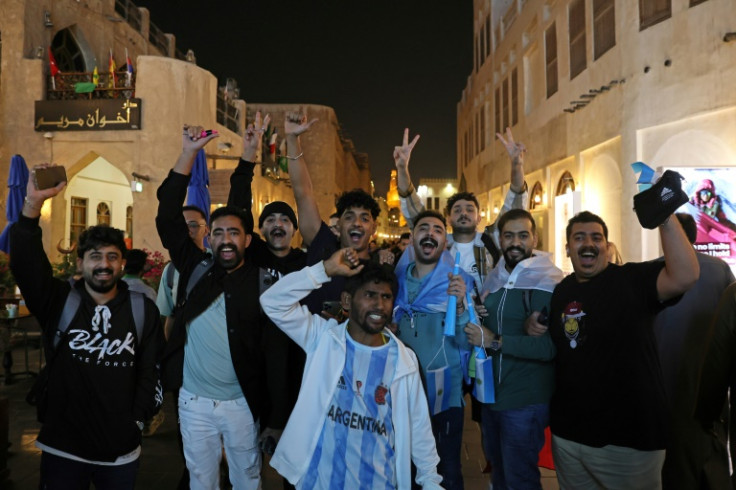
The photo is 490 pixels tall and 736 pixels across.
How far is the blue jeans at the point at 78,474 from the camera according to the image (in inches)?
106

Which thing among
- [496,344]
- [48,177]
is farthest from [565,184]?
[48,177]

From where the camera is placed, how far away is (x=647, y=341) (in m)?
2.74

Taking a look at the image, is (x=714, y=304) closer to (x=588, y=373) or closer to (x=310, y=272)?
(x=588, y=373)

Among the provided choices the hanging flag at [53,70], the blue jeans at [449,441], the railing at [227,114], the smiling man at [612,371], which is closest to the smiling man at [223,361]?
the blue jeans at [449,441]

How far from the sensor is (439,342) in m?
3.11

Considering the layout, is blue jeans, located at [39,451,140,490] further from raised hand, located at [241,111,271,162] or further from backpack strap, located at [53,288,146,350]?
raised hand, located at [241,111,271,162]

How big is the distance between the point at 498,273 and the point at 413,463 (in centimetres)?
158

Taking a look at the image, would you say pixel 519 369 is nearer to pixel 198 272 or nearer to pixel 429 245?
pixel 429 245

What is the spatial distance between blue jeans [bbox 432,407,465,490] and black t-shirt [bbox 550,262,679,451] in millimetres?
620

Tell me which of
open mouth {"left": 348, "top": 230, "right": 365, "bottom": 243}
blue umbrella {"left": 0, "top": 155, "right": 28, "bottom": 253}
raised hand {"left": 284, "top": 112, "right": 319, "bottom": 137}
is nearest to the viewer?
open mouth {"left": 348, "top": 230, "right": 365, "bottom": 243}

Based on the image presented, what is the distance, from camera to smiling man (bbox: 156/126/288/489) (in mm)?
3102

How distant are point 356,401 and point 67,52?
778 inches

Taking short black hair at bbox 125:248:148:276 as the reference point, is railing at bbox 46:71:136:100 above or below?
above

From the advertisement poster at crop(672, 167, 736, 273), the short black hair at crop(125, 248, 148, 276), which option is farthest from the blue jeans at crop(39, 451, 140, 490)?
the advertisement poster at crop(672, 167, 736, 273)
